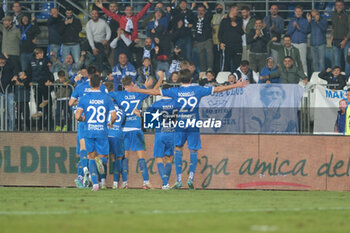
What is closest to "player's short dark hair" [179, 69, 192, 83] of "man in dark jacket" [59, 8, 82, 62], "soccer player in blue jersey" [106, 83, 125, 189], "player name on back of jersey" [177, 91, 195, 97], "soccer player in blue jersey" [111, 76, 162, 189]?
"player name on back of jersey" [177, 91, 195, 97]

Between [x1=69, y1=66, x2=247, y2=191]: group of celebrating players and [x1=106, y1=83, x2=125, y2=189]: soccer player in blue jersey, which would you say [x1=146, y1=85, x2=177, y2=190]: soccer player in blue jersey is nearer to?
[x1=69, y1=66, x2=247, y2=191]: group of celebrating players

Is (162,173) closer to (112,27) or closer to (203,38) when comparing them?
(203,38)

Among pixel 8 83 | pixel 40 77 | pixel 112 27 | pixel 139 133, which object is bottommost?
pixel 139 133

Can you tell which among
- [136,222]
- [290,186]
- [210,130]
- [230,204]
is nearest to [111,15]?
[210,130]

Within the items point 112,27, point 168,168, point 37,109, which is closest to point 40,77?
point 37,109

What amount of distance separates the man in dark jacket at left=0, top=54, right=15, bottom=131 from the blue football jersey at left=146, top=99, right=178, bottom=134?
3.94 metres

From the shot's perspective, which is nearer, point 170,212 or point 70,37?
point 170,212

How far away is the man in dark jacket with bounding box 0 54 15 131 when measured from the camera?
21438 mm

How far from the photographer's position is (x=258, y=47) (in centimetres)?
2408

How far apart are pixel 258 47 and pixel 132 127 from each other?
6.49m

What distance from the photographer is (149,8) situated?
27.9 metres

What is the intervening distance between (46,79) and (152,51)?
3619 mm

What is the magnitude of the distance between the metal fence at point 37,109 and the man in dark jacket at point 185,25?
15.3 feet

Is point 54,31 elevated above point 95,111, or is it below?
above
